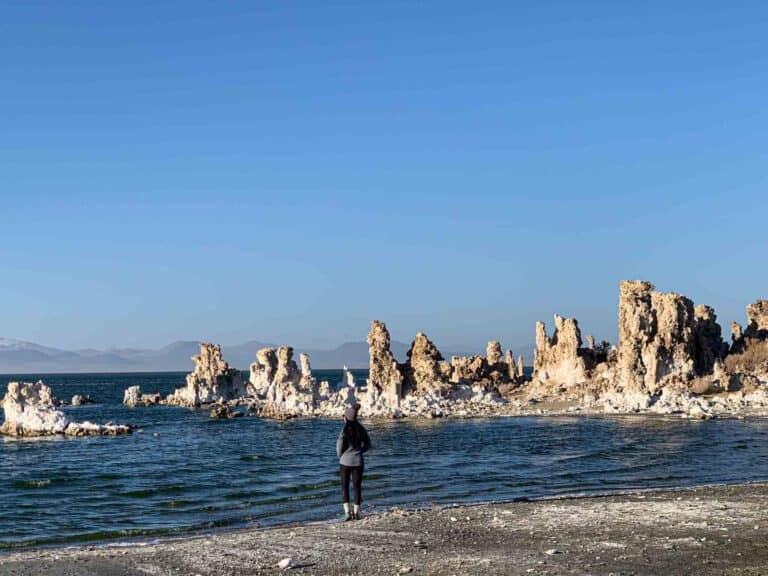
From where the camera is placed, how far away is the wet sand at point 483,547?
16.0 meters

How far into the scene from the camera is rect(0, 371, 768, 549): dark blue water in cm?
2772

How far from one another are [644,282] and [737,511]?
2275 inches

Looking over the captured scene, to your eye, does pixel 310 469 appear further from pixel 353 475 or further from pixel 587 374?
pixel 587 374

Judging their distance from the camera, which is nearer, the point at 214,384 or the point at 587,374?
the point at 587,374

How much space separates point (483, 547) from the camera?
Result: 18062mm

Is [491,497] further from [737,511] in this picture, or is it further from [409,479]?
[737,511]

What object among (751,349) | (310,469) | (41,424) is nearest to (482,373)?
(751,349)

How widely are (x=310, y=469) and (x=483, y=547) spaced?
68.6ft

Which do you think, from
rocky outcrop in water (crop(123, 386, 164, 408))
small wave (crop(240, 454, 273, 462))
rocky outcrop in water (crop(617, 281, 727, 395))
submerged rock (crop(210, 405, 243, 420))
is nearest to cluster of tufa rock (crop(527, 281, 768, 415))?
rocky outcrop in water (crop(617, 281, 727, 395))

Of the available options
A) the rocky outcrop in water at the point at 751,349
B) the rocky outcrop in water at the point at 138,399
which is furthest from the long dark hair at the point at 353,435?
the rocky outcrop in water at the point at 138,399

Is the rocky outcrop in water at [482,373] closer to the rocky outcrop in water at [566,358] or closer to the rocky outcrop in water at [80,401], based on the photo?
the rocky outcrop in water at [566,358]

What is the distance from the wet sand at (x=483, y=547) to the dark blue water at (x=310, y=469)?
5072 millimetres

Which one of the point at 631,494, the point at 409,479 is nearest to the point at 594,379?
the point at 409,479

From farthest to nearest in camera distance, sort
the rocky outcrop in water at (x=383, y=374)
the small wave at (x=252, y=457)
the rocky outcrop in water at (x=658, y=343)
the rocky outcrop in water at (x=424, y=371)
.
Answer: the rocky outcrop in water at (x=424, y=371), the rocky outcrop in water at (x=383, y=374), the rocky outcrop in water at (x=658, y=343), the small wave at (x=252, y=457)
